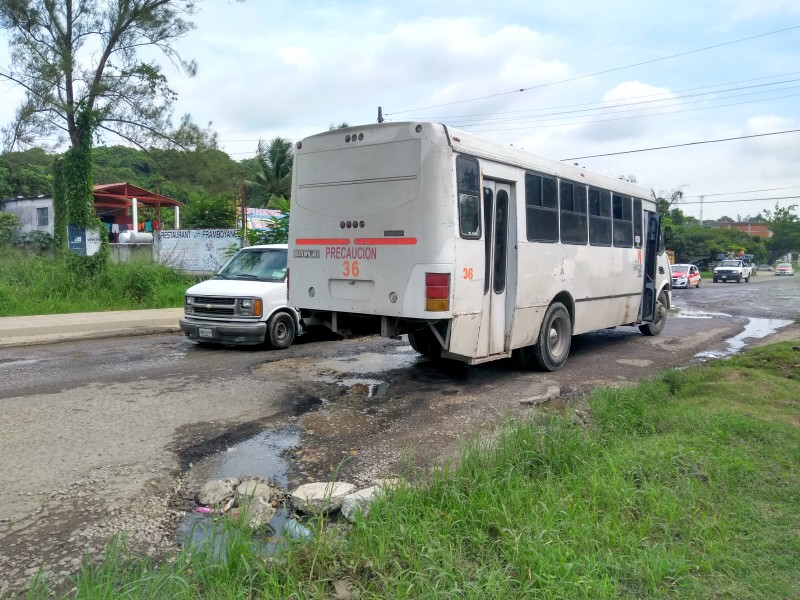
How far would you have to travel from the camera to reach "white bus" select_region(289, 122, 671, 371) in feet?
23.8

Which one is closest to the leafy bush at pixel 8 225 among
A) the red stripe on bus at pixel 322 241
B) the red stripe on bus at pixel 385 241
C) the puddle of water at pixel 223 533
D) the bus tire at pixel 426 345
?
the bus tire at pixel 426 345

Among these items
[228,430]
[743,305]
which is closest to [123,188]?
[743,305]

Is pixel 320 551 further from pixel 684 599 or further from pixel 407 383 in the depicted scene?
pixel 407 383

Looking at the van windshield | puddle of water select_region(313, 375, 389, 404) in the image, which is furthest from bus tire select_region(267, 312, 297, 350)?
puddle of water select_region(313, 375, 389, 404)

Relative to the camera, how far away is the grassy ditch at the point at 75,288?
15.3 meters

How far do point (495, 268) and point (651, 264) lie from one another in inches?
246

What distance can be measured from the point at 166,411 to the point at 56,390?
5.82 ft

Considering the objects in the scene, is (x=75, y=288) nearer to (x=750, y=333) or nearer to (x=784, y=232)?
(x=750, y=333)

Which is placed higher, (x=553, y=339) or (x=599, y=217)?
(x=599, y=217)

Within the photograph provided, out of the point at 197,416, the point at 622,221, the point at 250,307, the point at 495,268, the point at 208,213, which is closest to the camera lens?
the point at 197,416

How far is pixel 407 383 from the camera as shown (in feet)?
27.9

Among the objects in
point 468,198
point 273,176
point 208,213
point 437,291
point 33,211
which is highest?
point 273,176

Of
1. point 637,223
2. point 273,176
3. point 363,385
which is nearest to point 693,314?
point 637,223

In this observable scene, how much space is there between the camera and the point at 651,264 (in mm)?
13102
